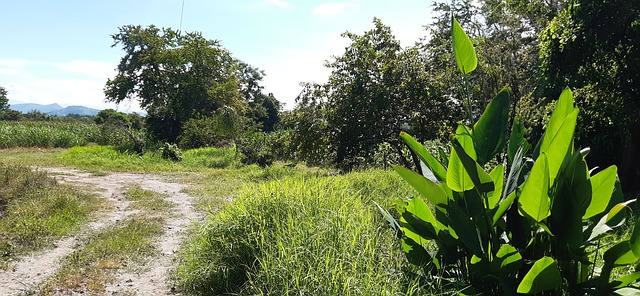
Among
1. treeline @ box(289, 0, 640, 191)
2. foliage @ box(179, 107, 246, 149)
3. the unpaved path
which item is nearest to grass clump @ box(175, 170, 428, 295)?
the unpaved path

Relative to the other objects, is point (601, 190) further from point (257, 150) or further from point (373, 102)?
point (257, 150)

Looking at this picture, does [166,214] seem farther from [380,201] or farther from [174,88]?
[174,88]

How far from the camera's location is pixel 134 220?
606cm

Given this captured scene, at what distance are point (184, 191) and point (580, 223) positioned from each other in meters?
7.91

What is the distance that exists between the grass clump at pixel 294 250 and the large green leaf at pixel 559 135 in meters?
0.93

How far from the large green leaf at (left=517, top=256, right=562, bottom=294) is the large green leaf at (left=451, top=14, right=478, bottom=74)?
41.5 inches

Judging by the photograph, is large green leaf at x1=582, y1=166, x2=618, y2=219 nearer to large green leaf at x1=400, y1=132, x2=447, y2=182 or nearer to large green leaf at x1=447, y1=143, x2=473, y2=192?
large green leaf at x1=447, y1=143, x2=473, y2=192

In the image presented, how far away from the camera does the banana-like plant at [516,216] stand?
2100 millimetres

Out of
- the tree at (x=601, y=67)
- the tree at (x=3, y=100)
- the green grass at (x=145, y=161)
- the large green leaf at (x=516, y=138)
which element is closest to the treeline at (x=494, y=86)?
the tree at (x=601, y=67)

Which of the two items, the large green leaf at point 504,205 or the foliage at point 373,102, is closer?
the large green leaf at point 504,205

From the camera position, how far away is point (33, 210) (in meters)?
5.94

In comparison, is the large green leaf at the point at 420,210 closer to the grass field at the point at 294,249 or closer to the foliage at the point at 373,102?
the grass field at the point at 294,249

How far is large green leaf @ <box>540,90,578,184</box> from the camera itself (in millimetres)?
2049

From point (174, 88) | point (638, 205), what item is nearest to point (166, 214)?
point (638, 205)
